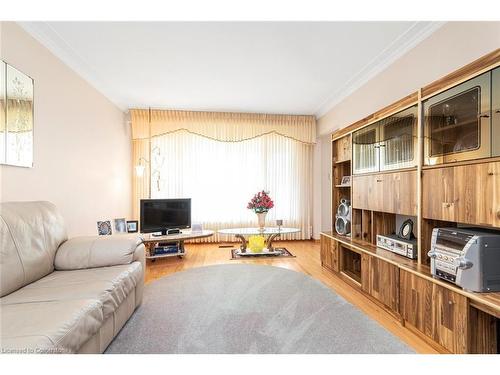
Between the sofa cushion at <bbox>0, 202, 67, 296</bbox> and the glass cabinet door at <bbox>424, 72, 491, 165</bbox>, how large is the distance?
2.97 metres

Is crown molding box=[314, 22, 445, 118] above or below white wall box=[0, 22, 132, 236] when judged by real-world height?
above

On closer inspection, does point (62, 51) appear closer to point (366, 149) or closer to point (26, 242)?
point (26, 242)

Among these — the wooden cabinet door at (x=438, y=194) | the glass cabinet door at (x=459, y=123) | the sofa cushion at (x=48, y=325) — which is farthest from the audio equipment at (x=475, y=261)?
the sofa cushion at (x=48, y=325)

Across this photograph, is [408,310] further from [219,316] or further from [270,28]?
[270,28]

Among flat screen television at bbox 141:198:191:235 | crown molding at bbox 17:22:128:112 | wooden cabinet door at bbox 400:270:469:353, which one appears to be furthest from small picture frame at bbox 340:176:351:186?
crown molding at bbox 17:22:128:112

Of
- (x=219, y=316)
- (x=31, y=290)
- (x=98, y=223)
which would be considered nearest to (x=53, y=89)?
(x=98, y=223)

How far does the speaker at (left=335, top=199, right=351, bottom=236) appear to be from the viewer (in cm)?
321

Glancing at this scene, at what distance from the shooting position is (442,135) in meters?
1.82

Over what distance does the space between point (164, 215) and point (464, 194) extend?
3860 millimetres

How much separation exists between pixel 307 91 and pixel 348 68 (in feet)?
2.78

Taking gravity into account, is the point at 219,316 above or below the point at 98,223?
below

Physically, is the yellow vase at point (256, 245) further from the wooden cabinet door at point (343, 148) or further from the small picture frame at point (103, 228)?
the small picture frame at point (103, 228)

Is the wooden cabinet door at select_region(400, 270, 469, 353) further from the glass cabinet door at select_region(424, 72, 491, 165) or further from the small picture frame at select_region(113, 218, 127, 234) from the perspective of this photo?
the small picture frame at select_region(113, 218, 127, 234)

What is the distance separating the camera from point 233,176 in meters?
5.01
